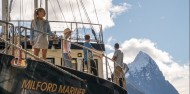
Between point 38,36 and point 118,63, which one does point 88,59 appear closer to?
point 118,63

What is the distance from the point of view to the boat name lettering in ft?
29.8

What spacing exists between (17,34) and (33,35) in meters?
0.38

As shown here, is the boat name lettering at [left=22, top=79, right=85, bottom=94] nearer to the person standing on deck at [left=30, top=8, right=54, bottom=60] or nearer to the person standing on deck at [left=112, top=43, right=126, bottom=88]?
the person standing on deck at [left=30, top=8, right=54, bottom=60]

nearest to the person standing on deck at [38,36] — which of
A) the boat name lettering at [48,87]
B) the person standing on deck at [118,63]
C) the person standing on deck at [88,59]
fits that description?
the boat name lettering at [48,87]

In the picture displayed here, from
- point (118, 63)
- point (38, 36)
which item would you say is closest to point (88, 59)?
point (118, 63)

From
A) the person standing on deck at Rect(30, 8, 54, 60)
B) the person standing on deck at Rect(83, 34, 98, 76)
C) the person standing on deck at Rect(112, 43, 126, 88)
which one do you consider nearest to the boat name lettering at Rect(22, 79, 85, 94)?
the person standing on deck at Rect(30, 8, 54, 60)

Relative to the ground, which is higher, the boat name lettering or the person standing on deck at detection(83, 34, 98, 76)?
the person standing on deck at detection(83, 34, 98, 76)

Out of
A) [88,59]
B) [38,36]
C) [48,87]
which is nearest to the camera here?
[48,87]

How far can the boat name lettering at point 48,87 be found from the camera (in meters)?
9.09

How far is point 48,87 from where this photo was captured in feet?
A: 31.1

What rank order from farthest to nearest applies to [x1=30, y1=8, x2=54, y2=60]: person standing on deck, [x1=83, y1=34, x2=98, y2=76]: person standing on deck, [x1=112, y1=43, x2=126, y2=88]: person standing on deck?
1. [x1=112, y1=43, x2=126, y2=88]: person standing on deck
2. [x1=83, y1=34, x2=98, y2=76]: person standing on deck
3. [x1=30, y1=8, x2=54, y2=60]: person standing on deck

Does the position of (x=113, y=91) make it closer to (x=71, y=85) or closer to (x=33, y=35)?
(x=71, y=85)

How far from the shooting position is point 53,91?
9547 millimetres

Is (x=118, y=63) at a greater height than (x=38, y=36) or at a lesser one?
greater
